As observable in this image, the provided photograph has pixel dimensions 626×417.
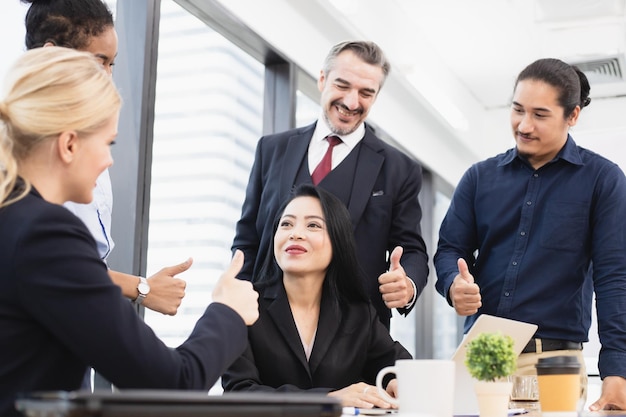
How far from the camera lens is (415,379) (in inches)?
54.0

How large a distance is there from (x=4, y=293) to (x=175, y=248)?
8.75ft

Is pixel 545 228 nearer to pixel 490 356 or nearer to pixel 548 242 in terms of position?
pixel 548 242

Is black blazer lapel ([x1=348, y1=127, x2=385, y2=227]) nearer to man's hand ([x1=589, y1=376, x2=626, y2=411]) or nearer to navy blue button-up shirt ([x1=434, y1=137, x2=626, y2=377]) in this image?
navy blue button-up shirt ([x1=434, y1=137, x2=626, y2=377])

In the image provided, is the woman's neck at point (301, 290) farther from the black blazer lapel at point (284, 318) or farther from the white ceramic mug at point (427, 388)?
the white ceramic mug at point (427, 388)

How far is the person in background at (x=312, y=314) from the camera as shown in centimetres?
223

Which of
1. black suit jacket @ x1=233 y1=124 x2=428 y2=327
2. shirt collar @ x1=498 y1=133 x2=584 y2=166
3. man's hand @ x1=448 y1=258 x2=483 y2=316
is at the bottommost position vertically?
man's hand @ x1=448 y1=258 x2=483 y2=316

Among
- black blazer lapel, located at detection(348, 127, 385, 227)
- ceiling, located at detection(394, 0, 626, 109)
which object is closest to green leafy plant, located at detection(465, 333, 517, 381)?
black blazer lapel, located at detection(348, 127, 385, 227)

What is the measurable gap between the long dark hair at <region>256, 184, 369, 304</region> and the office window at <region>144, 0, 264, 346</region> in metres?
1.29

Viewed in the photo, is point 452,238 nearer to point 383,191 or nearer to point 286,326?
point 383,191

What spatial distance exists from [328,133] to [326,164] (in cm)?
12

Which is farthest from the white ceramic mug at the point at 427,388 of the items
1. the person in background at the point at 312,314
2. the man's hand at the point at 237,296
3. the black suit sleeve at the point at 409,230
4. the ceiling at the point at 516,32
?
the ceiling at the point at 516,32

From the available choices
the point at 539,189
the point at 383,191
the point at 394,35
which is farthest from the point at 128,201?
the point at 394,35

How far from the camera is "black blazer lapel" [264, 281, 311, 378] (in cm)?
224

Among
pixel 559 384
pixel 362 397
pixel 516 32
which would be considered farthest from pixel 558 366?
pixel 516 32
